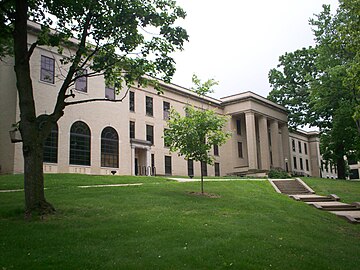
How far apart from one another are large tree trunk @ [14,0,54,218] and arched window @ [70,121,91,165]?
18579mm

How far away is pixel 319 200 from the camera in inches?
856

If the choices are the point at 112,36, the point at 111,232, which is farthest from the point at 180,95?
the point at 111,232

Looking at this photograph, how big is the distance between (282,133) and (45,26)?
45.6 metres

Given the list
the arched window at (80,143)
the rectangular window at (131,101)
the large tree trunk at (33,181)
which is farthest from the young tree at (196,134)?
the rectangular window at (131,101)

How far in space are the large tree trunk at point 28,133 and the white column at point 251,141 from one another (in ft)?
120

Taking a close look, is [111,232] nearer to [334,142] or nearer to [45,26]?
[45,26]

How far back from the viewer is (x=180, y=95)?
4366 centimetres

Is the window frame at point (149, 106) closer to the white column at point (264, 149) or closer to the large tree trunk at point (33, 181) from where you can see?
the white column at point (264, 149)

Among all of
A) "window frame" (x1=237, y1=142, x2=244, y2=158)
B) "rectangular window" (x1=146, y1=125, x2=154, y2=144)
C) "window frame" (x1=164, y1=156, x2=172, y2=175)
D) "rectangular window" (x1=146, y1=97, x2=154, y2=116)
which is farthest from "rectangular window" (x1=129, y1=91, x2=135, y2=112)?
"window frame" (x1=237, y1=142, x2=244, y2=158)

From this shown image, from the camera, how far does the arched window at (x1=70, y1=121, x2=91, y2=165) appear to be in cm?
3083

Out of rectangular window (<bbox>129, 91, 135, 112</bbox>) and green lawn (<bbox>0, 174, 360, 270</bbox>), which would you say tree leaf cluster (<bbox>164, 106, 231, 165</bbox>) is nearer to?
green lawn (<bbox>0, 174, 360, 270</bbox>)

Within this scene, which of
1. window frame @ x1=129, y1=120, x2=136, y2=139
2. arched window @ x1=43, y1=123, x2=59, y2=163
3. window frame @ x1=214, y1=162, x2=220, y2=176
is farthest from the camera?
window frame @ x1=214, y1=162, x2=220, y2=176

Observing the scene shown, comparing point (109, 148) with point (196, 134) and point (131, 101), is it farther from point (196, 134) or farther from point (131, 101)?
point (196, 134)

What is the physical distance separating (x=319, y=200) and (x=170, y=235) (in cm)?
1431
